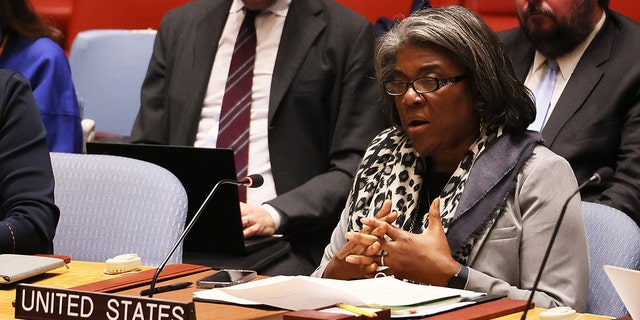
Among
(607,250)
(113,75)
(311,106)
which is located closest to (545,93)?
(311,106)

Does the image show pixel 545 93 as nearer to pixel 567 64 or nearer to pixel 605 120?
pixel 567 64

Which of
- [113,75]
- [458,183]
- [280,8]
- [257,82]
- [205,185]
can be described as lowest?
[113,75]

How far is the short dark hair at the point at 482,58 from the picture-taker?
2.33 meters

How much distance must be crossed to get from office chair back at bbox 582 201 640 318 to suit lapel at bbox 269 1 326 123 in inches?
52.6

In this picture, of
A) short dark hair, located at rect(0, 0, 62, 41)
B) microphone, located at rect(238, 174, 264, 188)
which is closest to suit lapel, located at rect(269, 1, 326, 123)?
short dark hair, located at rect(0, 0, 62, 41)

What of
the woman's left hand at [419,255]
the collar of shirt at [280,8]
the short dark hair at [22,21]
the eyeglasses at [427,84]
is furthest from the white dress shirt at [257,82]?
the woman's left hand at [419,255]

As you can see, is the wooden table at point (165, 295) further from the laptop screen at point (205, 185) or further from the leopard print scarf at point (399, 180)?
the laptop screen at point (205, 185)

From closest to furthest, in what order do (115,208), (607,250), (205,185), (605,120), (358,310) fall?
1. (358,310)
2. (607,250)
3. (115,208)
4. (205,185)
5. (605,120)

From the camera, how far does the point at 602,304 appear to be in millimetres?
2209

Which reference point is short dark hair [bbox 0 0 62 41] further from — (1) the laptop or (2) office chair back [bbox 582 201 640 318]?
(2) office chair back [bbox 582 201 640 318]

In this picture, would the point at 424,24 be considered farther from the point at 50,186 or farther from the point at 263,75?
the point at 263,75

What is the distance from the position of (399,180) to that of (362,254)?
33cm

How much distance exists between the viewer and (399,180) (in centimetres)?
245

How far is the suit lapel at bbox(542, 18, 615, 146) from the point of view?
10.4 feet
